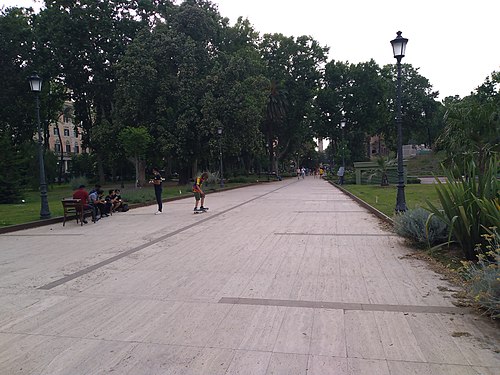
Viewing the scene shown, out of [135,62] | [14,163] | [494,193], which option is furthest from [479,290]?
[135,62]

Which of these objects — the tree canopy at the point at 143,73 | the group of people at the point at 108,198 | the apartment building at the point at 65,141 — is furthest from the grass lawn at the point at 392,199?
the apartment building at the point at 65,141

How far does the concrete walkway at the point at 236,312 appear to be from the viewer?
3.16 metres

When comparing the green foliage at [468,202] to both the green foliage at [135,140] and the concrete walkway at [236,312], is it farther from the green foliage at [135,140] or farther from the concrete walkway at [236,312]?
the green foliage at [135,140]

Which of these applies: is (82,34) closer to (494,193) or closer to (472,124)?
(472,124)

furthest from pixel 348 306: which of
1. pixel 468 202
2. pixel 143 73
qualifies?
pixel 143 73

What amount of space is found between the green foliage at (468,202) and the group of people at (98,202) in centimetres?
1056

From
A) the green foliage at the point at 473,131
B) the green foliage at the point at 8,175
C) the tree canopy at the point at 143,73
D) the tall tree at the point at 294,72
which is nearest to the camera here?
the green foliage at the point at 473,131

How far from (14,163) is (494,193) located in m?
26.0

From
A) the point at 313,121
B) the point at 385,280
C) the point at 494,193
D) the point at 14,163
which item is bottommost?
the point at 385,280

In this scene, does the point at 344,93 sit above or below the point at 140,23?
below

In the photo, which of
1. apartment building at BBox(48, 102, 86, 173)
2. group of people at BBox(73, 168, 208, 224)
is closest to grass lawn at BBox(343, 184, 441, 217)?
group of people at BBox(73, 168, 208, 224)

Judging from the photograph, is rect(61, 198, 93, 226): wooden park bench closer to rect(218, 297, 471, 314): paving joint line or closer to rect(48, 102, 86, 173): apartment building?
rect(218, 297, 471, 314): paving joint line

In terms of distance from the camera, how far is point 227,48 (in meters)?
41.2

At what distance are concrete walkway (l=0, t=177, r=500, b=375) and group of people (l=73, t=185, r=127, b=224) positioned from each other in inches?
167
